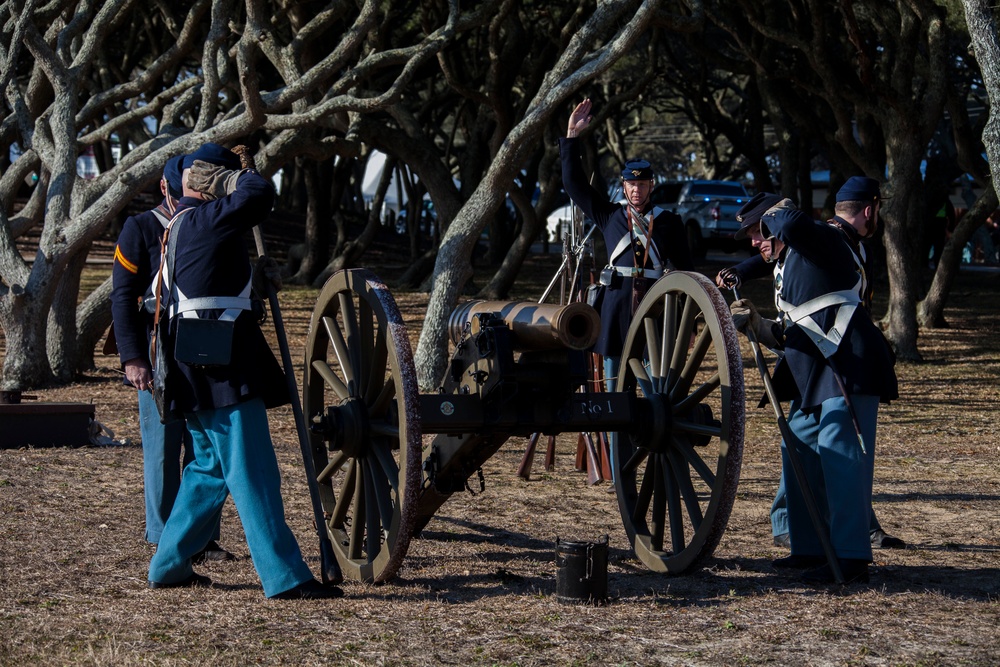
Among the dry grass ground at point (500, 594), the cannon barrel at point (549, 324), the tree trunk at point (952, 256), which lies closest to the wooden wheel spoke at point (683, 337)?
the cannon barrel at point (549, 324)

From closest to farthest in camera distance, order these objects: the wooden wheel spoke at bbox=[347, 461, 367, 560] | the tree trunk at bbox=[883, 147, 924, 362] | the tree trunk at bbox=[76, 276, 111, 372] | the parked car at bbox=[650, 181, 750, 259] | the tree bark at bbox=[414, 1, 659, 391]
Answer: the wooden wheel spoke at bbox=[347, 461, 367, 560], the tree bark at bbox=[414, 1, 659, 391], the tree trunk at bbox=[76, 276, 111, 372], the tree trunk at bbox=[883, 147, 924, 362], the parked car at bbox=[650, 181, 750, 259]

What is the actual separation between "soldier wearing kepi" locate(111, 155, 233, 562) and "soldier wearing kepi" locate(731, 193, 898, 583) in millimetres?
2418

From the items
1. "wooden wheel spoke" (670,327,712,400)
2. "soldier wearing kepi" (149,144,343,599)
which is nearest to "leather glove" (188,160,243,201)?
"soldier wearing kepi" (149,144,343,599)

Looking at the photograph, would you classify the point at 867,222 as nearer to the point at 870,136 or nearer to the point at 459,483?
the point at 459,483

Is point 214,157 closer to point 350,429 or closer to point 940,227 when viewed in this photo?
point 350,429

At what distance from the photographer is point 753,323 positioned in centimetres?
591

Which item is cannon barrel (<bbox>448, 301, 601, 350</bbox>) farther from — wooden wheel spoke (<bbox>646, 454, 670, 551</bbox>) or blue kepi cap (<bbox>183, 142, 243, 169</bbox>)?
blue kepi cap (<bbox>183, 142, 243, 169</bbox>)

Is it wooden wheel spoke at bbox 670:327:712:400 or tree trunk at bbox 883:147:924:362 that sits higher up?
tree trunk at bbox 883:147:924:362

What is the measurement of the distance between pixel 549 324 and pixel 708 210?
24.3m

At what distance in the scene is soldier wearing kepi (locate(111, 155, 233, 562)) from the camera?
555cm

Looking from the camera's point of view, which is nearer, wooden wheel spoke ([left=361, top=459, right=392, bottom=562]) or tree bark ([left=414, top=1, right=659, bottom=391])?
wooden wheel spoke ([left=361, top=459, right=392, bottom=562])

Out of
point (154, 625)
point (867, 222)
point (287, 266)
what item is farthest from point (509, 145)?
point (287, 266)

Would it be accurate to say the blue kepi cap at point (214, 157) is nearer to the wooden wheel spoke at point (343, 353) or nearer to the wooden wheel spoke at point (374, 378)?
the wooden wheel spoke at point (343, 353)

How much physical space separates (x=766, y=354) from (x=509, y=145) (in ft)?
15.2
